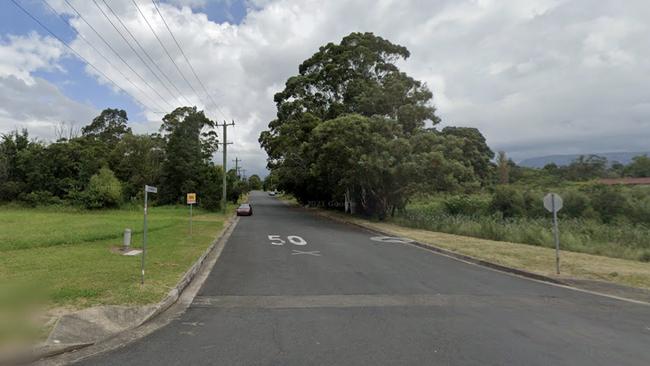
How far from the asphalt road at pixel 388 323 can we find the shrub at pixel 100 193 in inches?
1177

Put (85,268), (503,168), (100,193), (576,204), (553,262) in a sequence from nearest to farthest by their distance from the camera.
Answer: (85,268) → (553,262) → (576,204) → (100,193) → (503,168)

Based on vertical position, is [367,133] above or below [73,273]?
above

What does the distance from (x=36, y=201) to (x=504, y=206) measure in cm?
4275

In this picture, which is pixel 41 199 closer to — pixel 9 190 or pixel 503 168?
pixel 9 190

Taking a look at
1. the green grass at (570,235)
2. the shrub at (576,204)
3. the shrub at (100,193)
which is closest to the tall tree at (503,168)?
the shrub at (576,204)

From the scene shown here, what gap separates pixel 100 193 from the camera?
3603 cm

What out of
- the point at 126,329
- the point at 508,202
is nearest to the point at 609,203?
the point at 508,202

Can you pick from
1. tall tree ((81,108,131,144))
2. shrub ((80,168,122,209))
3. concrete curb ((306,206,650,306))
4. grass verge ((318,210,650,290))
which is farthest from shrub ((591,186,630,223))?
tall tree ((81,108,131,144))

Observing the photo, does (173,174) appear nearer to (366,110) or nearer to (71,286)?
(366,110)

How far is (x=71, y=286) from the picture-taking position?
735cm

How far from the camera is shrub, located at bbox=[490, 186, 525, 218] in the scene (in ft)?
123

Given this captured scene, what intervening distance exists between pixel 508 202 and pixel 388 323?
3611cm

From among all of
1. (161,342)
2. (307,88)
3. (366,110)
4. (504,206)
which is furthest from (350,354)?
(504,206)

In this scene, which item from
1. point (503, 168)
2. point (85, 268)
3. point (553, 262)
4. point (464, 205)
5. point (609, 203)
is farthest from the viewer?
point (503, 168)
